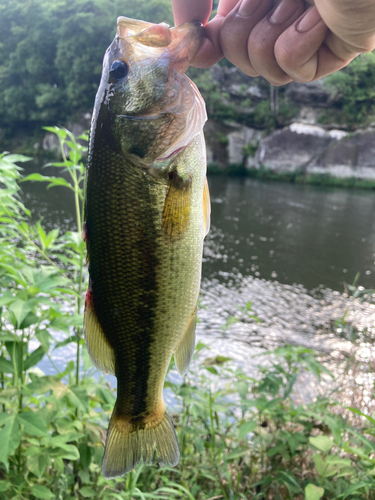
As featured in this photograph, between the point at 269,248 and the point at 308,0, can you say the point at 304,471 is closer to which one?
the point at 308,0

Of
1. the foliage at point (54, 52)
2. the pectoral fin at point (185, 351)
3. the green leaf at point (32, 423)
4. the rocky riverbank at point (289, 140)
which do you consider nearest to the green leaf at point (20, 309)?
the green leaf at point (32, 423)

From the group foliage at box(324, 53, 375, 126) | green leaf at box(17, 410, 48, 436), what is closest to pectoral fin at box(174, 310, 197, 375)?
green leaf at box(17, 410, 48, 436)

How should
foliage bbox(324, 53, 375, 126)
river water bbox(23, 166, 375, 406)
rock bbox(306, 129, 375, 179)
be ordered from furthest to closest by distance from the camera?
1. foliage bbox(324, 53, 375, 126)
2. rock bbox(306, 129, 375, 179)
3. river water bbox(23, 166, 375, 406)

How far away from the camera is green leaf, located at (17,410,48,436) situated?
4.74 ft

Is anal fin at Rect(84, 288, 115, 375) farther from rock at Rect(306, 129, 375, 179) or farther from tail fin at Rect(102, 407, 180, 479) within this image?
rock at Rect(306, 129, 375, 179)

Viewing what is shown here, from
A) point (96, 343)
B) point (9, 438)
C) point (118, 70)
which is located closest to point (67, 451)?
point (9, 438)

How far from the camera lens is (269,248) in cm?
1116

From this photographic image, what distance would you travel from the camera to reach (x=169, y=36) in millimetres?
1213

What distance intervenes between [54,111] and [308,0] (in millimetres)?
43324

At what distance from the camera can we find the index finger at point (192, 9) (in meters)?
1.32

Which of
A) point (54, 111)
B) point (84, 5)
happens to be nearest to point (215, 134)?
point (54, 111)

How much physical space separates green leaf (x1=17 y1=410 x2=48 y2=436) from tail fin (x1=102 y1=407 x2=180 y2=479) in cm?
44

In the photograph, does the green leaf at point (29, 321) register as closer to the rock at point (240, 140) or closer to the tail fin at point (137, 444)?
the tail fin at point (137, 444)

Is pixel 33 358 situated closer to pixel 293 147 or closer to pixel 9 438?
pixel 9 438
